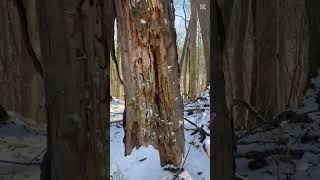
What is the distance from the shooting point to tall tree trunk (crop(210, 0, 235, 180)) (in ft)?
4.96

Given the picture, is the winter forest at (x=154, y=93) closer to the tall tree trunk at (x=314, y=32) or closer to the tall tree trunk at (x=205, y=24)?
the tall tree trunk at (x=314, y=32)

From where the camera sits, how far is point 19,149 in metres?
2.06

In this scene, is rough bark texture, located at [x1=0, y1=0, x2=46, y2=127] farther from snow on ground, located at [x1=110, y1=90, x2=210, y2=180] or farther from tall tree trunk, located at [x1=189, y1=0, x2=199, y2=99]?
tall tree trunk, located at [x1=189, y1=0, x2=199, y2=99]

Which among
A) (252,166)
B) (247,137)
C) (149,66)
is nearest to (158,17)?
(149,66)

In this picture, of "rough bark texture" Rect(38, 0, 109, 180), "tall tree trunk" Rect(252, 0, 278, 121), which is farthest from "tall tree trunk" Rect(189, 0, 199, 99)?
"rough bark texture" Rect(38, 0, 109, 180)

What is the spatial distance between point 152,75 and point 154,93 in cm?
22

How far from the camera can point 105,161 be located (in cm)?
143

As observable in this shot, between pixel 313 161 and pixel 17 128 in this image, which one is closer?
pixel 313 161

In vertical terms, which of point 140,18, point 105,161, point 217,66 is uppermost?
point 140,18

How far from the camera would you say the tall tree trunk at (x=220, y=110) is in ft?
4.96

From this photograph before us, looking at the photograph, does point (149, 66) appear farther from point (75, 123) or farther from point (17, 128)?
point (75, 123)

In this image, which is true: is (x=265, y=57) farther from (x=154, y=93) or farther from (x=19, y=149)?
(x=19, y=149)

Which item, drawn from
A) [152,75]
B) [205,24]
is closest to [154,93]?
[152,75]

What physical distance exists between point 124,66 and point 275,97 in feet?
7.15
